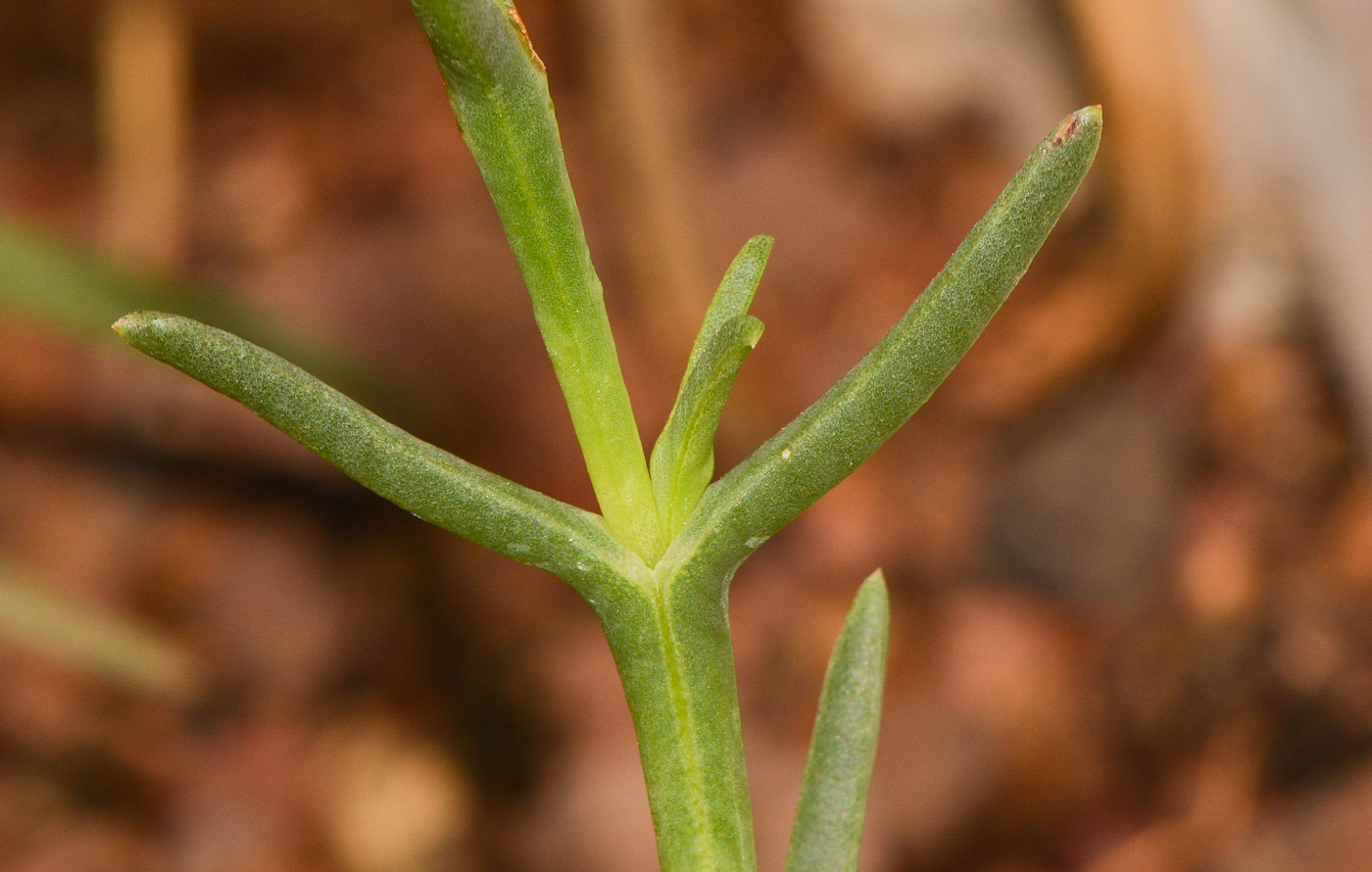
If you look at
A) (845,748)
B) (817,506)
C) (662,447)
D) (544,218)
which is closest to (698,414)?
(662,447)

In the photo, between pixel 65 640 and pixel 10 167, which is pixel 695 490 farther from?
pixel 10 167


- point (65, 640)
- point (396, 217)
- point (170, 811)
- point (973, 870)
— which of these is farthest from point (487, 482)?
point (396, 217)

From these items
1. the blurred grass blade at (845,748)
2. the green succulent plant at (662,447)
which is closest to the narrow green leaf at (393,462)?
the green succulent plant at (662,447)

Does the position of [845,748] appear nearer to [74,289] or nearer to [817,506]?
[74,289]

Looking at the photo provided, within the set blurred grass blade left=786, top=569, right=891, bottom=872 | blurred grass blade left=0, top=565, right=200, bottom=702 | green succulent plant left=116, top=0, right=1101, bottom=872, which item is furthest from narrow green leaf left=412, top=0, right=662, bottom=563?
blurred grass blade left=0, top=565, right=200, bottom=702

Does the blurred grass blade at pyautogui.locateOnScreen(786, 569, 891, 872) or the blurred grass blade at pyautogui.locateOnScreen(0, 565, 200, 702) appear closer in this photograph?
the blurred grass blade at pyautogui.locateOnScreen(786, 569, 891, 872)

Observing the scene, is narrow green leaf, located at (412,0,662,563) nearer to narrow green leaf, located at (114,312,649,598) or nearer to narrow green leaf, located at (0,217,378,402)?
narrow green leaf, located at (114,312,649,598)
